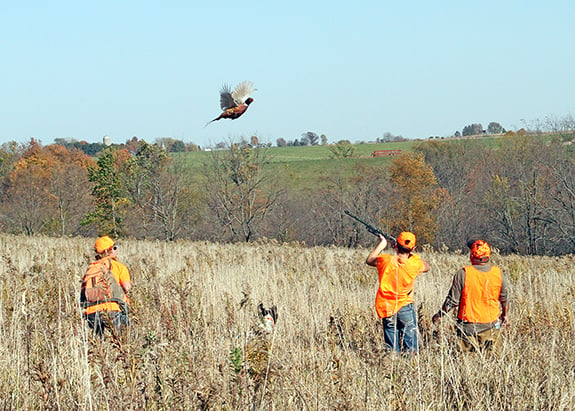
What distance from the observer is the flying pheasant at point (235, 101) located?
29.0 ft

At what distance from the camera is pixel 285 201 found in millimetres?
48375

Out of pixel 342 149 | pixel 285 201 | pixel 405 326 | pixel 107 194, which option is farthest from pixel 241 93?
Answer: pixel 342 149

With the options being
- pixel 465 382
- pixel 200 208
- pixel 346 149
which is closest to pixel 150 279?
pixel 465 382

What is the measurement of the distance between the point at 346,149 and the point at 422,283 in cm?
8021

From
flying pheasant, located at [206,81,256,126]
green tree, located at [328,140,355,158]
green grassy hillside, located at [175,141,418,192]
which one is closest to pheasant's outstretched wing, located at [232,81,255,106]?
flying pheasant, located at [206,81,256,126]

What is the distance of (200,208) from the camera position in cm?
4972

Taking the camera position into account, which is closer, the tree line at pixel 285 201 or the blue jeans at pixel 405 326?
the blue jeans at pixel 405 326

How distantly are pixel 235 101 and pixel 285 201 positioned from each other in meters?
39.3

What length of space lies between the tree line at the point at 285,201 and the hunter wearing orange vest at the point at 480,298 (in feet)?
122

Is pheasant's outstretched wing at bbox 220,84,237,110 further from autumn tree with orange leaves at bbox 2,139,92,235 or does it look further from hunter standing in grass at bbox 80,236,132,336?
autumn tree with orange leaves at bbox 2,139,92,235

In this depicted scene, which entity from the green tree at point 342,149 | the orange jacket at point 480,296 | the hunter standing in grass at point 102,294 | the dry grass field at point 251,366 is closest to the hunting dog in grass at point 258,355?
the dry grass field at point 251,366

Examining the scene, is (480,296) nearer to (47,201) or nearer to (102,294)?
(102,294)

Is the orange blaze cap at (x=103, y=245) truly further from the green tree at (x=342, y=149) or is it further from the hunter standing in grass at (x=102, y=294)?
the green tree at (x=342, y=149)

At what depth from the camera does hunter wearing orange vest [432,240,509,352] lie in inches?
241
